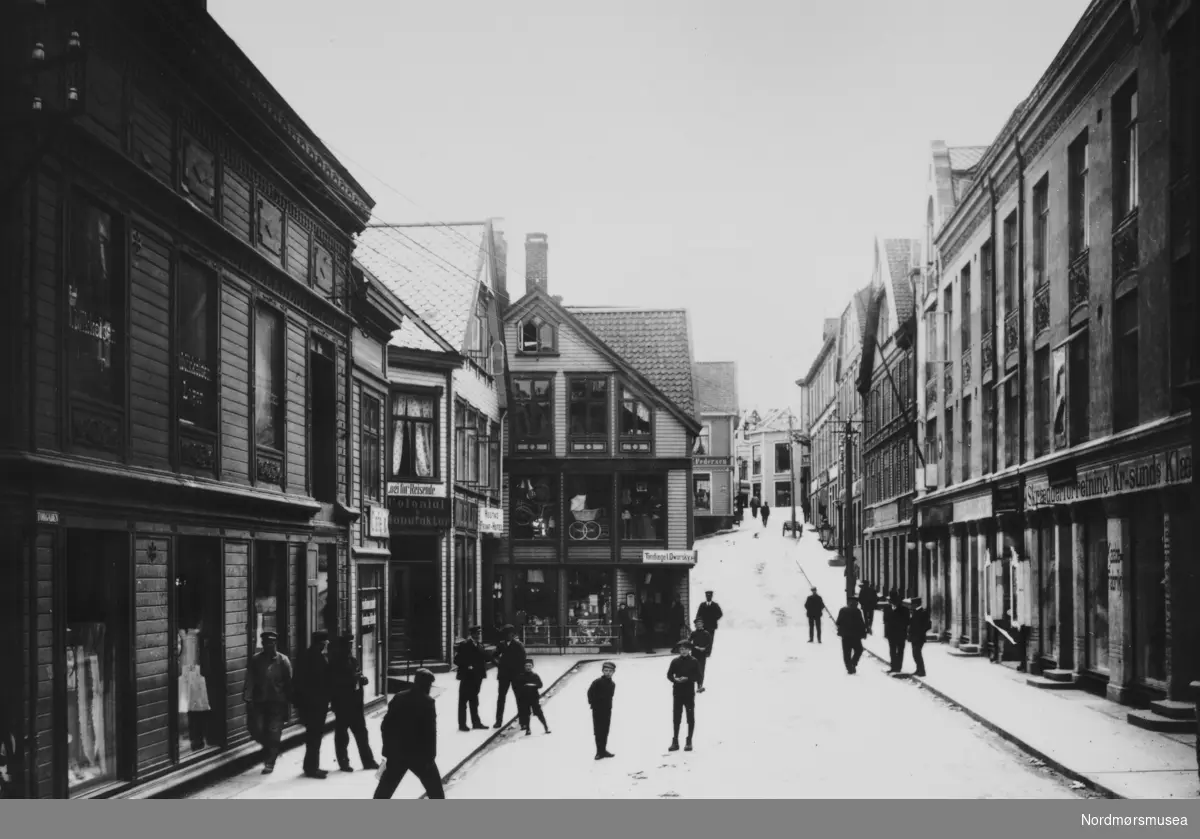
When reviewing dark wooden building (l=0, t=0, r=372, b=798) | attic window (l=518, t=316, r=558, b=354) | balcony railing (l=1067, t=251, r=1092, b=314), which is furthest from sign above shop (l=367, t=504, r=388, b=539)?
attic window (l=518, t=316, r=558, b=354)

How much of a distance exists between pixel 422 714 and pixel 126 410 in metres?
3.70

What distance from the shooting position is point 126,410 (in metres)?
11.9

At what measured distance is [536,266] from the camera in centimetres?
3017

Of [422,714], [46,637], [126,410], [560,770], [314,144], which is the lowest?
[560,770]

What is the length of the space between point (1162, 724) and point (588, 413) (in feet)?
70.9

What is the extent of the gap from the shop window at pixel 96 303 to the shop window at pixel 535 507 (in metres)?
24.4

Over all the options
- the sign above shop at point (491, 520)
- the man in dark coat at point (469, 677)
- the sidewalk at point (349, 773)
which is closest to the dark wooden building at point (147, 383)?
the sidewalk at point (349, 773)

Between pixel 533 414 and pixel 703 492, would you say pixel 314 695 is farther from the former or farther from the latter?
pixel 703 492

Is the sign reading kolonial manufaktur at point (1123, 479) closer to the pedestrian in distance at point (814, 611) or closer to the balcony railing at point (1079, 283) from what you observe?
the balcony railing at point (1079, 283)

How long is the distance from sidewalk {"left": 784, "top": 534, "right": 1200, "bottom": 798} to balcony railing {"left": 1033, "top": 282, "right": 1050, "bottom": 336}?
595cm

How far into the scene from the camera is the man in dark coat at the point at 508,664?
18000 mm
